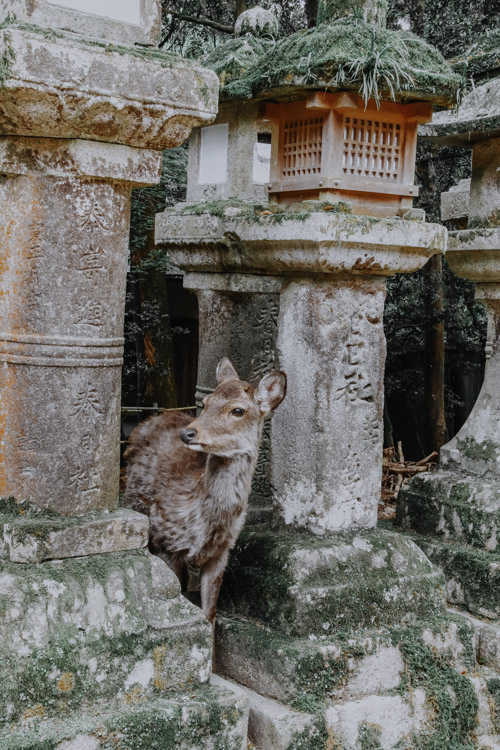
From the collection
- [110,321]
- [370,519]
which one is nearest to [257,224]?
[110,321]

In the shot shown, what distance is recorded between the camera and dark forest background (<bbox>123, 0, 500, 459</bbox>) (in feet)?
31.1

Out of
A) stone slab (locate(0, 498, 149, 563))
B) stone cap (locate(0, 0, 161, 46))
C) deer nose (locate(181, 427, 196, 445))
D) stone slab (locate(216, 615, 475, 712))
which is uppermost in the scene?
stone cap (locate(0, 0, 161, 46))

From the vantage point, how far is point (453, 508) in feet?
18.5

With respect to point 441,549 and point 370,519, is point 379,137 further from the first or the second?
point 441,549

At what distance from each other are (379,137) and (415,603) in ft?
7.86

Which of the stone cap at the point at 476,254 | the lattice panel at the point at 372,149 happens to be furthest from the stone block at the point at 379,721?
the stone cap at the point at 476,254

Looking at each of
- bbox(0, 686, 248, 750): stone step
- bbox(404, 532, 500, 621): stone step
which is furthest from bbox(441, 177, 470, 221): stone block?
bbox(0, 686, 248, 750): stone step

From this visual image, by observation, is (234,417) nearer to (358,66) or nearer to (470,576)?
(358,66)

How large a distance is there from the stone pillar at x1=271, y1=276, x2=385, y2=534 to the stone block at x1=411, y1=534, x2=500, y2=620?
3.03 ft

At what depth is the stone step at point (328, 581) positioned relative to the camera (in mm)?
4316

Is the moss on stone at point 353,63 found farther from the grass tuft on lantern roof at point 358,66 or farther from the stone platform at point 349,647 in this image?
the stone platform at point 349,647

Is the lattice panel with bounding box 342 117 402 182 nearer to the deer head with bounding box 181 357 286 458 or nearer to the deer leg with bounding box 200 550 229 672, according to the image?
the deer head with bounding box 181 357 286 458

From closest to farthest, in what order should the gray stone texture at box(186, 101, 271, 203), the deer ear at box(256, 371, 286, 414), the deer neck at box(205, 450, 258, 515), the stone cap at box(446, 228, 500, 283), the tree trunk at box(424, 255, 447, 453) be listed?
the deer neck at box(205, 450, 258, 515), the deer ear at box(256, 371, 286, 414), the gray stone texture at box(186, 101, 271, 203), the stone cap at box(446, 228, 500, 283), the tree trunk at box(424, 255, 447, 453)

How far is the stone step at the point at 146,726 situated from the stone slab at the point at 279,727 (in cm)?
21
